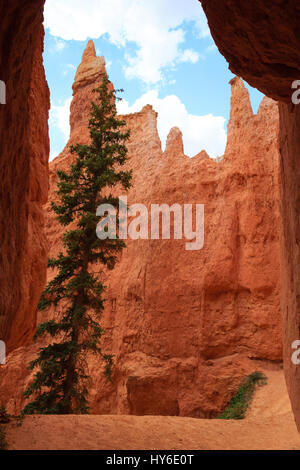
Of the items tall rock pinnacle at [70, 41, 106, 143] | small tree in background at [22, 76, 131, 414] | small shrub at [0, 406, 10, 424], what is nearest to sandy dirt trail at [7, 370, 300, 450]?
small shrub at [0, 406, 10, 424]

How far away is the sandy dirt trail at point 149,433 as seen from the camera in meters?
8.16

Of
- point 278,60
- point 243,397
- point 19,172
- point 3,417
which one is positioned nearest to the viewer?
point 278,60

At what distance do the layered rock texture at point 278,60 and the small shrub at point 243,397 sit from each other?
714cm

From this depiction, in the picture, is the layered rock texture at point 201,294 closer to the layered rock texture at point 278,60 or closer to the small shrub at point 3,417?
the small shrub at point 3,417

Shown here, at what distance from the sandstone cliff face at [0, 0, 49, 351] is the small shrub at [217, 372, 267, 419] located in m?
7.67

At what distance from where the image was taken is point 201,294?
57.4 ft

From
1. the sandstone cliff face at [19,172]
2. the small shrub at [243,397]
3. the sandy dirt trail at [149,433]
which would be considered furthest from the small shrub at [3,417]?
the small shrub at [243,397]

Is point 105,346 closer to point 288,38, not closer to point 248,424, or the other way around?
point 248,424

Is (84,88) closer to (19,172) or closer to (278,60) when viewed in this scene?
(19,172)

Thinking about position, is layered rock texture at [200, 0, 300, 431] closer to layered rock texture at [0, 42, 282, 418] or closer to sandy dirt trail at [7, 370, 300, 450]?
sandy dirt trail at [7, 370, 300, 450]

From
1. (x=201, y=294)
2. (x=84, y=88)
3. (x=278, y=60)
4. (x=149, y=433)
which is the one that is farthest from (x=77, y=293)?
(x=84, y=88)

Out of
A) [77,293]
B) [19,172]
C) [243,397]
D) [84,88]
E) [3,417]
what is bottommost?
[243,397]

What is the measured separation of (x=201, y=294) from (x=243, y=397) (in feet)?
16.0
